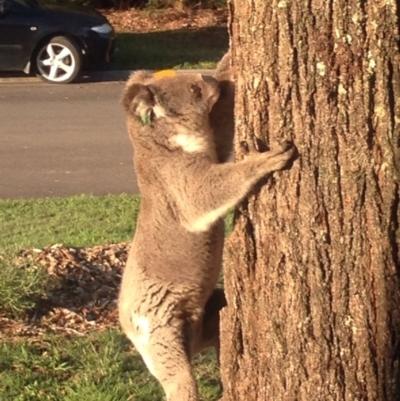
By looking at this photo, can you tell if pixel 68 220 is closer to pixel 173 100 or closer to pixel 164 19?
pixel 173 100

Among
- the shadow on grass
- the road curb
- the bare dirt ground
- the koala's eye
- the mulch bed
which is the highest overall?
the bare dirt ground

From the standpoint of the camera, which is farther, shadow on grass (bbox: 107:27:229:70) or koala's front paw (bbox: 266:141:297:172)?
shadow on grass (bbox: 107:27:229:70)

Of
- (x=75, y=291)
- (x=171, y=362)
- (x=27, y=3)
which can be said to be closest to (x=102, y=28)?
(x=27, y=3)

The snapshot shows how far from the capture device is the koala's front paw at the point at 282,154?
139 inches

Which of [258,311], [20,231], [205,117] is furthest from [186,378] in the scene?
[20,231]

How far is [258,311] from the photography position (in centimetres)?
376

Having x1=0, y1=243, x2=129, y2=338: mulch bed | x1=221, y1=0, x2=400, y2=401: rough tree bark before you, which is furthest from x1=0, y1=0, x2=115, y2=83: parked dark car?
x1=221, y1=0, x2=400, y2=401: rough tree bark

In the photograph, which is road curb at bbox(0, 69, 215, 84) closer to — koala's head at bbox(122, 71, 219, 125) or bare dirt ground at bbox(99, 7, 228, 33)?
bare dirt ground at bbox(99, 7, 228, 33)

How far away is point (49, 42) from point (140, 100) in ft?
46.3

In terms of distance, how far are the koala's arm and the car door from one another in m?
14.4

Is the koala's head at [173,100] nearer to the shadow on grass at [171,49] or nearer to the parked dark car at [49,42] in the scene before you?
the parked dark car at [49,42]

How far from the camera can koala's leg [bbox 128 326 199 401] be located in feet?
15.0

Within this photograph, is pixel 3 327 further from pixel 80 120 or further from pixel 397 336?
pixel 80 120

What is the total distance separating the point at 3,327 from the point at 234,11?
3.40 metres
